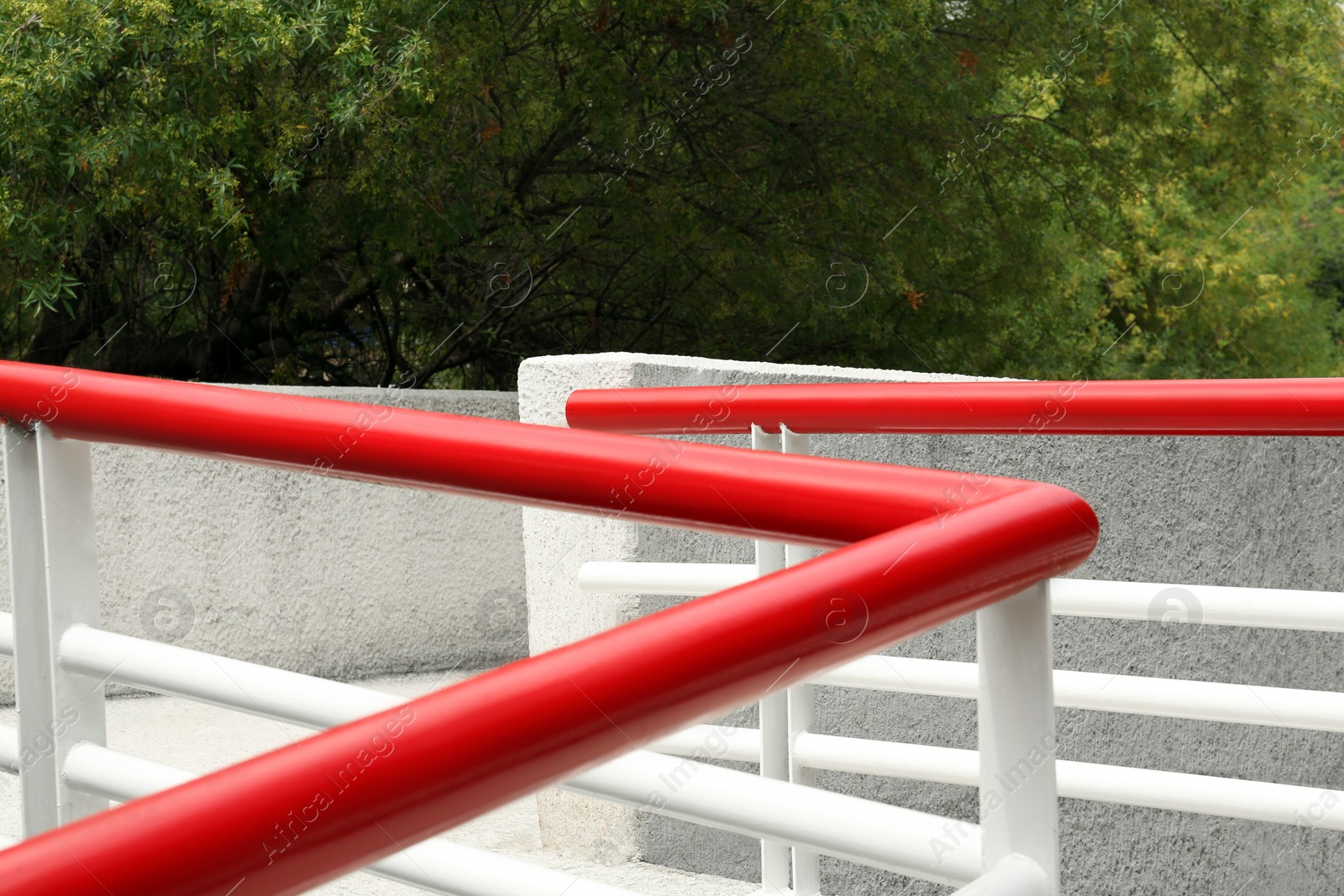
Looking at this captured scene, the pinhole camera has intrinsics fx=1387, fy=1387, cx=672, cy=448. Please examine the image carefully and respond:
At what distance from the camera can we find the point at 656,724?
2.51ft

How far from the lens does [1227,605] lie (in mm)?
1970

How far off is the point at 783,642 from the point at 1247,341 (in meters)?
23.8

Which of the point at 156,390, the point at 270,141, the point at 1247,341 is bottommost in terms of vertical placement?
the point at 1247,341

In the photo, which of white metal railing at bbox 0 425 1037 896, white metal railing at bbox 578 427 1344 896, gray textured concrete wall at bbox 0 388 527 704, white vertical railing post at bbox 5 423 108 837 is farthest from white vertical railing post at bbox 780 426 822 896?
gray textured concrete wall at bbox 0 388 527 704

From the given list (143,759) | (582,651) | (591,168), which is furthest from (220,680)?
(591,168)

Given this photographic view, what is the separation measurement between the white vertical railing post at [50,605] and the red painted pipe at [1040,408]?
1.06m

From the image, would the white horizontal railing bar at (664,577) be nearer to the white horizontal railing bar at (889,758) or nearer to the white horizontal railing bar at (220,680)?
the white horizontal railing bar at (889,758)

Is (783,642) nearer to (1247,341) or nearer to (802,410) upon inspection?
(802,410)

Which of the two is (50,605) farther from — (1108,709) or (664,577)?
(1108,709)

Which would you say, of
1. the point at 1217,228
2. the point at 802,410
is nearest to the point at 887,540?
the point at 802,410

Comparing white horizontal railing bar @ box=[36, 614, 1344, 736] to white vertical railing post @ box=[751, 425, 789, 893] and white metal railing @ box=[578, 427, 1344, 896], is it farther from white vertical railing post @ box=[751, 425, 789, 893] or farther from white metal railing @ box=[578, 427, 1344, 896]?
white vertical railing post @ box=[751, 425, 789, 893]

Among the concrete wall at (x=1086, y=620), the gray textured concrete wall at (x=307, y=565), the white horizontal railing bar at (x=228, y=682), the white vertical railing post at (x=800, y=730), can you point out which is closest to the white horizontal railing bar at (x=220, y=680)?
the white horizontal railing bar at (x=228, y=682)

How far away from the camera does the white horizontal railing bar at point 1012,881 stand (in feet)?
2.90

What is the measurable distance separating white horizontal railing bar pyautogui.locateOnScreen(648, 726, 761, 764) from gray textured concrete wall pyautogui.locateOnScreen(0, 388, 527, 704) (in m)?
2.36
